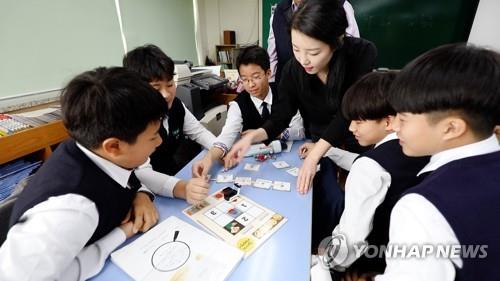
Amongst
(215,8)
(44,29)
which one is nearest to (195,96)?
(44,29)

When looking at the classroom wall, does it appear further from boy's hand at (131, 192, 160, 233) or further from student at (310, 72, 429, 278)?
student at (310, 72, 429, 278)

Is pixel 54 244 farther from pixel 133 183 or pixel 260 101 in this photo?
A: pixel 260 101

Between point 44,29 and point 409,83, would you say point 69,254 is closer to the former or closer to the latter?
point 409,83

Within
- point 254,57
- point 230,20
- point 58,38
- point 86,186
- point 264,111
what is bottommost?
point 264,111

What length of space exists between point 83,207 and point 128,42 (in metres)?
2.44

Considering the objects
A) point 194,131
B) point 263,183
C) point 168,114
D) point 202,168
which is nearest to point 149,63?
point 168,114

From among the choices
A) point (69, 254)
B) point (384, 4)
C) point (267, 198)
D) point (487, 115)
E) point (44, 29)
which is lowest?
point (267, 198)

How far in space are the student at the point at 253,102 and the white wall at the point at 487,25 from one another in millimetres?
1788

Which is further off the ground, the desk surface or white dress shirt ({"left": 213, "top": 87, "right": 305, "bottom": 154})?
white dress shirt ({"left": 213, "top": 87, "right": 305, "bottom": 154})

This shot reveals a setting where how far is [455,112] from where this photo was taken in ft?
1.98

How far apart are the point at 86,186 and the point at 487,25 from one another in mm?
3140

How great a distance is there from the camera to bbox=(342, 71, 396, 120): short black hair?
1.02m

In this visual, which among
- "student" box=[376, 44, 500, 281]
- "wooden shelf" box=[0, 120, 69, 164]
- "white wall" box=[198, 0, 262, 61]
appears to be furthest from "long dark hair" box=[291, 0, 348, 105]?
"white wall" box=[198, 0, 262, 61]

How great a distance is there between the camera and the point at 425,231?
0.57 metres
